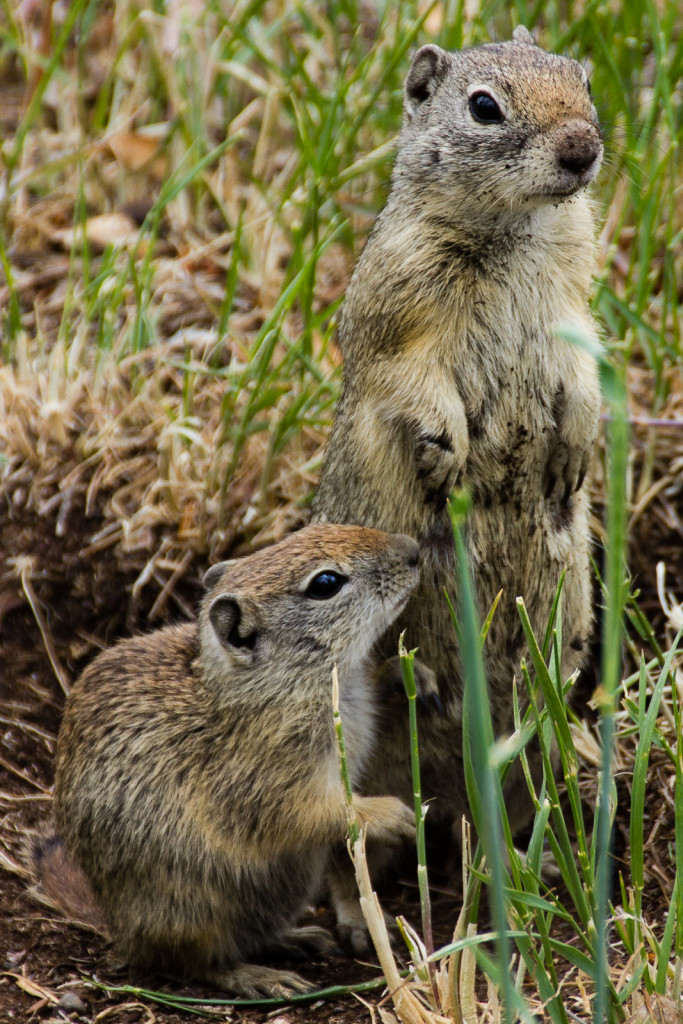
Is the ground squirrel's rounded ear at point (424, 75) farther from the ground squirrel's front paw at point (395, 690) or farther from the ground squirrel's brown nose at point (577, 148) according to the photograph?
the ground squirrel's front paw at point (395, 690)

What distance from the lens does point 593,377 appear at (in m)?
4.06

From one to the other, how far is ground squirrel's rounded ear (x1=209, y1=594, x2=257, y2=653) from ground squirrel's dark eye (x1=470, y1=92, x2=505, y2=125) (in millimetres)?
1638

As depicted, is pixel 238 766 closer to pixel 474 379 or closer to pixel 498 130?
pixel 474 379

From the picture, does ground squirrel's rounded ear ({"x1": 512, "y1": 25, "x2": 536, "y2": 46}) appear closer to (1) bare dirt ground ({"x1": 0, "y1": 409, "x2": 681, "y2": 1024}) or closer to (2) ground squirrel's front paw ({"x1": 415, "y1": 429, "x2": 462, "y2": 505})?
(2) ground squirrel's front paw ({"x1": 415, "y1": 429, "x2": 462, "y2": 505})

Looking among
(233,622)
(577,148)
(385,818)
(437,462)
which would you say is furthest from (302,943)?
(577,148)

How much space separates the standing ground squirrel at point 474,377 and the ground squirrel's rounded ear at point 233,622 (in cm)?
55

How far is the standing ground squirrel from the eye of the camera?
3828 millimetres

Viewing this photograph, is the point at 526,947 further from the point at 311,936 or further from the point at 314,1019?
the point at 311,936

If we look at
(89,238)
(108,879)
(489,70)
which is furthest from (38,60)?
(108,879)

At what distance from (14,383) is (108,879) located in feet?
7.48

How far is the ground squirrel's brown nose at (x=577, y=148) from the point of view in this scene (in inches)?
139

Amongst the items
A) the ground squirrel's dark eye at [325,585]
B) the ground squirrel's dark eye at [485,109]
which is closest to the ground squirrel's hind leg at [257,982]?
Answer: the ground squirrel's dark eye at [325,585]

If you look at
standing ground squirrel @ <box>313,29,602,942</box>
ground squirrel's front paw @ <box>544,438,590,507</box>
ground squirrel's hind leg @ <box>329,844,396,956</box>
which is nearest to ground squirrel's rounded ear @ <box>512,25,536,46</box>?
standing ground squirrel @ <box>313,29,602,942</box>

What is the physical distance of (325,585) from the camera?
12.3 ft
